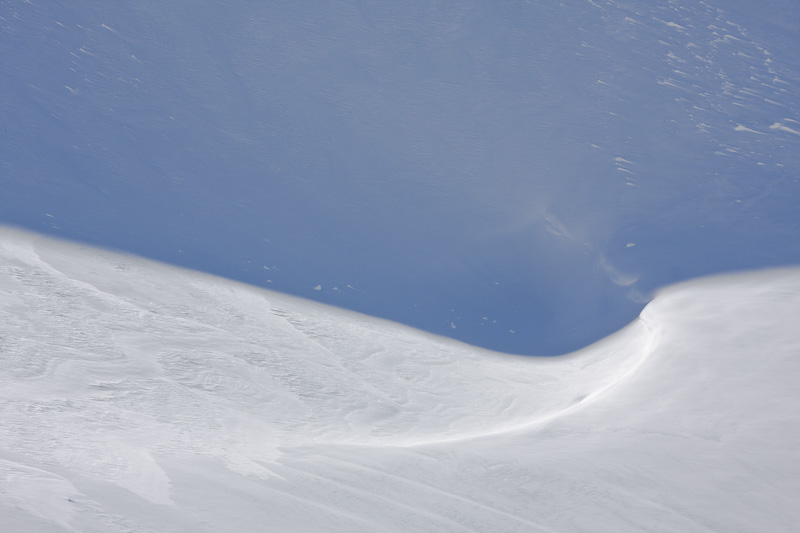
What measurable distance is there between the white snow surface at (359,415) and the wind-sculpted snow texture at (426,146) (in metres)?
0.27

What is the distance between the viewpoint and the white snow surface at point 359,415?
1230mm

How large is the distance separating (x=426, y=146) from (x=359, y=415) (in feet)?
5.28

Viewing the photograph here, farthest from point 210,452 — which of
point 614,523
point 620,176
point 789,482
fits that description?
point 620,176

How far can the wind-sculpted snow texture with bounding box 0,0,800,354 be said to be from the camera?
8.93ft

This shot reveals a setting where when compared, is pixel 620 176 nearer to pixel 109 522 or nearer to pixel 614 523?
pixel 614 523

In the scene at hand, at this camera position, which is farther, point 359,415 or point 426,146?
point 426,146

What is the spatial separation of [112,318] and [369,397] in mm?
806

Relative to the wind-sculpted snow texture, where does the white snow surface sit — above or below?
below

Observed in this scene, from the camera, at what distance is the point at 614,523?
128 centimetres

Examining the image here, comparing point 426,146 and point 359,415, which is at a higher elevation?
point 426,146

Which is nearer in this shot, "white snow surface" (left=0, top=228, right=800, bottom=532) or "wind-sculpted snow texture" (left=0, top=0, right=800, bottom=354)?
"white snow surface" (left=0, top=228, right=800, bottom=532)

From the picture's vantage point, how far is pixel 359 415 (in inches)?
69.8

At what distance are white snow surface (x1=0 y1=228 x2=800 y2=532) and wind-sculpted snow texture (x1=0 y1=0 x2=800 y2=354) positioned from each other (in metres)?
0.27

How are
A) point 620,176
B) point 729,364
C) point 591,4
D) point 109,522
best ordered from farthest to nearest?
1. point 591,4
2. point 620,176
3. point 729,364
4. point 109,522
